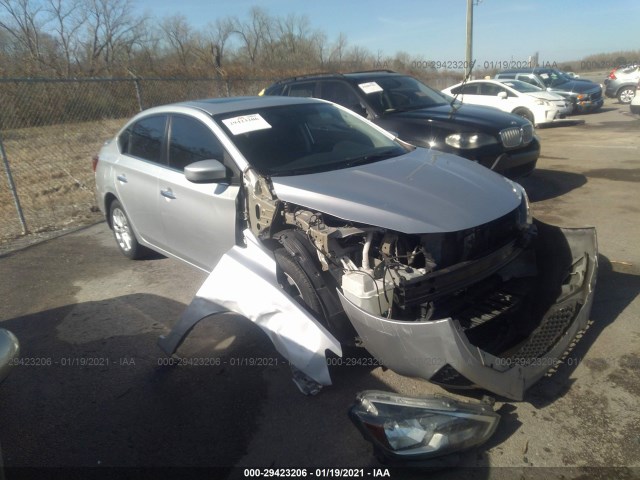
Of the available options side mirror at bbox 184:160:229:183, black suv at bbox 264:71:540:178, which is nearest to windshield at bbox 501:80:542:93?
black suv at bbox 264:71:540:178

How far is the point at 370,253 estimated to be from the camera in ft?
9.72

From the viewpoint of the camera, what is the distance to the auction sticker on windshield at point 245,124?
152 inches

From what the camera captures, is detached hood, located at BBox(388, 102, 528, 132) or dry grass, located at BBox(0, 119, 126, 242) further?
dry grass, located at BBox(0, 119, 126, 242)

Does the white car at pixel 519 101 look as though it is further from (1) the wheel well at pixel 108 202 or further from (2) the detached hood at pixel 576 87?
(1) the wheel well at pixel 108 202

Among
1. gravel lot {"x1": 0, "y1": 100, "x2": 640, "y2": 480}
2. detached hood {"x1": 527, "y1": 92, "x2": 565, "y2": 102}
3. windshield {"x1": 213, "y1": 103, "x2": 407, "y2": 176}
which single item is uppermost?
windshield {"x1": 213, "y1": 103, "x2": 407, "y2": 176}

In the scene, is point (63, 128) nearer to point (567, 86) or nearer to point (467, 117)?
point (467, 117)

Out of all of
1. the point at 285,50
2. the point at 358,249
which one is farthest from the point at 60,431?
the point at 285,50

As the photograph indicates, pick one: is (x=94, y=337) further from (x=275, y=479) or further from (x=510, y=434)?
(x=510, y=434)

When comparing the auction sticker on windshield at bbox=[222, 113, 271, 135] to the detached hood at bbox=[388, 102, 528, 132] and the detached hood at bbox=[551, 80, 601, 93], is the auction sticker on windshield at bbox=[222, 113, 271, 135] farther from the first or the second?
the detached hood at bbox=[551, 80, 601, 93]

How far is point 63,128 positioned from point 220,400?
36.3 ft

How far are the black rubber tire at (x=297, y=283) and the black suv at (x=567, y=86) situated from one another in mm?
16576

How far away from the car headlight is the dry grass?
219 inches

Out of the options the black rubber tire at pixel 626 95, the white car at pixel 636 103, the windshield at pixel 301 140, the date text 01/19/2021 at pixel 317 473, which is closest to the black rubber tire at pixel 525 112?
the white car at pixel 636 103

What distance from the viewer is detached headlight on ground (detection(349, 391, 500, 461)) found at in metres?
2.27
